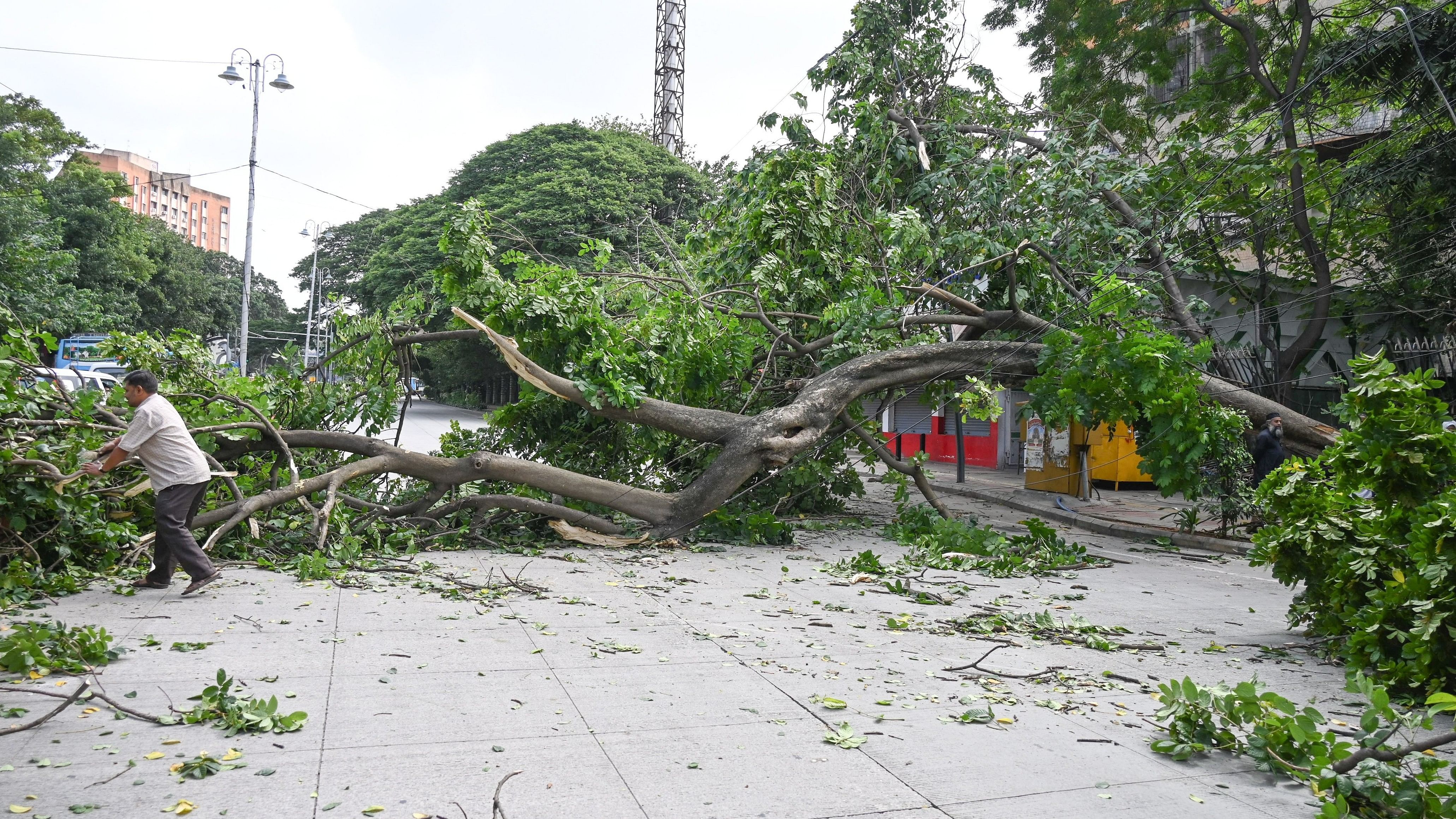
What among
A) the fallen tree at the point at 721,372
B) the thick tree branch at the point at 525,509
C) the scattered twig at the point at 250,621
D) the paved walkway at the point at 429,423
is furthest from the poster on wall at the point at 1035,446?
the scattered twig at the point at 250,621

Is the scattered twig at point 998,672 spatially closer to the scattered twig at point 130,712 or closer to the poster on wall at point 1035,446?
the scattered twig at point 130,712

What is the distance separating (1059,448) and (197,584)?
1450 cm

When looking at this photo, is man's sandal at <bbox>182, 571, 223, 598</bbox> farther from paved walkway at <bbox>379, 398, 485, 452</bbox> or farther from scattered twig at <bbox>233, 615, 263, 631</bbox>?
paved walkway at <bbox>379, 398, 485, 452</bbox>

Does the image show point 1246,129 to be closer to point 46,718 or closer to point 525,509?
point 525,509

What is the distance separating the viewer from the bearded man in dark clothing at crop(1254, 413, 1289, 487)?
1112 cm

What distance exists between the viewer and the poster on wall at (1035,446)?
18.0 meters

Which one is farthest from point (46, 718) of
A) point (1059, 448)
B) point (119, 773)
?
point (1059, 448)

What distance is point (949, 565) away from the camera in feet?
29.1

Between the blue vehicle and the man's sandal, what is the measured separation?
70.4 inches

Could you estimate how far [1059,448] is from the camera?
17.4 meters

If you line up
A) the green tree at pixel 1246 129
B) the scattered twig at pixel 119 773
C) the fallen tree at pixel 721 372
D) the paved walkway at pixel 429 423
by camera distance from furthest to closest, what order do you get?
1. the paved walkway at pixel 429 423
2. the green tree at pixel 1246 129
3. the fallen tree at pixel 721 372
4. the scattered twig at pixel 119 773

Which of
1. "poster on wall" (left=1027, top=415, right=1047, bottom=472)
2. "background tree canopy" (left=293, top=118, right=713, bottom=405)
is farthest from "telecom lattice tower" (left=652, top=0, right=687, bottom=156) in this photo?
"poster on wall" (left=1027, top=415, right=1047, bottom=472)

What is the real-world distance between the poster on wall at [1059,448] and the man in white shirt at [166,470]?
46.7ft

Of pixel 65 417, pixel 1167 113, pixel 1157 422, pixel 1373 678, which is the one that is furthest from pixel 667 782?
pixel 1167 113
